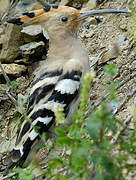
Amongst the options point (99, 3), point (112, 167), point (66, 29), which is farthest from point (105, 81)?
point (112, 167)

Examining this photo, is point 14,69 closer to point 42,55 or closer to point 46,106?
point 42,55

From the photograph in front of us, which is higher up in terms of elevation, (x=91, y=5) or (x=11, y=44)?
(x=91, y=5)

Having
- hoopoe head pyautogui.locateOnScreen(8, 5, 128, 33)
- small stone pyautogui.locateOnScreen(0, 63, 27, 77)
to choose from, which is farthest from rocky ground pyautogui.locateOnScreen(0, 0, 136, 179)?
hoopoe head pyautogui.locateOnScreen(8, 5, 128, 33)

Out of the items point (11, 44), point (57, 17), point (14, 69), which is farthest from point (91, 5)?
point (57, 17)

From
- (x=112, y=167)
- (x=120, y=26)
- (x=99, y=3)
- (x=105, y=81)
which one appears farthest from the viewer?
(x=99, y=3)

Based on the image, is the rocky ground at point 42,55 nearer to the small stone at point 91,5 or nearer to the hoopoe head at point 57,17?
the small stone at point 91,5

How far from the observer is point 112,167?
162 centimetres

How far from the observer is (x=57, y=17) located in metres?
3.16

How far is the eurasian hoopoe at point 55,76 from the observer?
2.74 metres

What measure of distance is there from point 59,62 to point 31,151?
63cm

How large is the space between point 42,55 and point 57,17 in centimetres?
115

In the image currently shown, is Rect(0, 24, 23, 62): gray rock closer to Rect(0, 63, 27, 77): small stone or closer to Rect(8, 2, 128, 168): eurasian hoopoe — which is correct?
Rect(0, 63, 27, 77): small stone

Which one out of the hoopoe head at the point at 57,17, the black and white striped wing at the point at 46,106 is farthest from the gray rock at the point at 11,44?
the black and white striped wing at the point at 46,106

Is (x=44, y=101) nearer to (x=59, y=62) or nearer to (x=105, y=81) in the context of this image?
(x=59, y=62)
